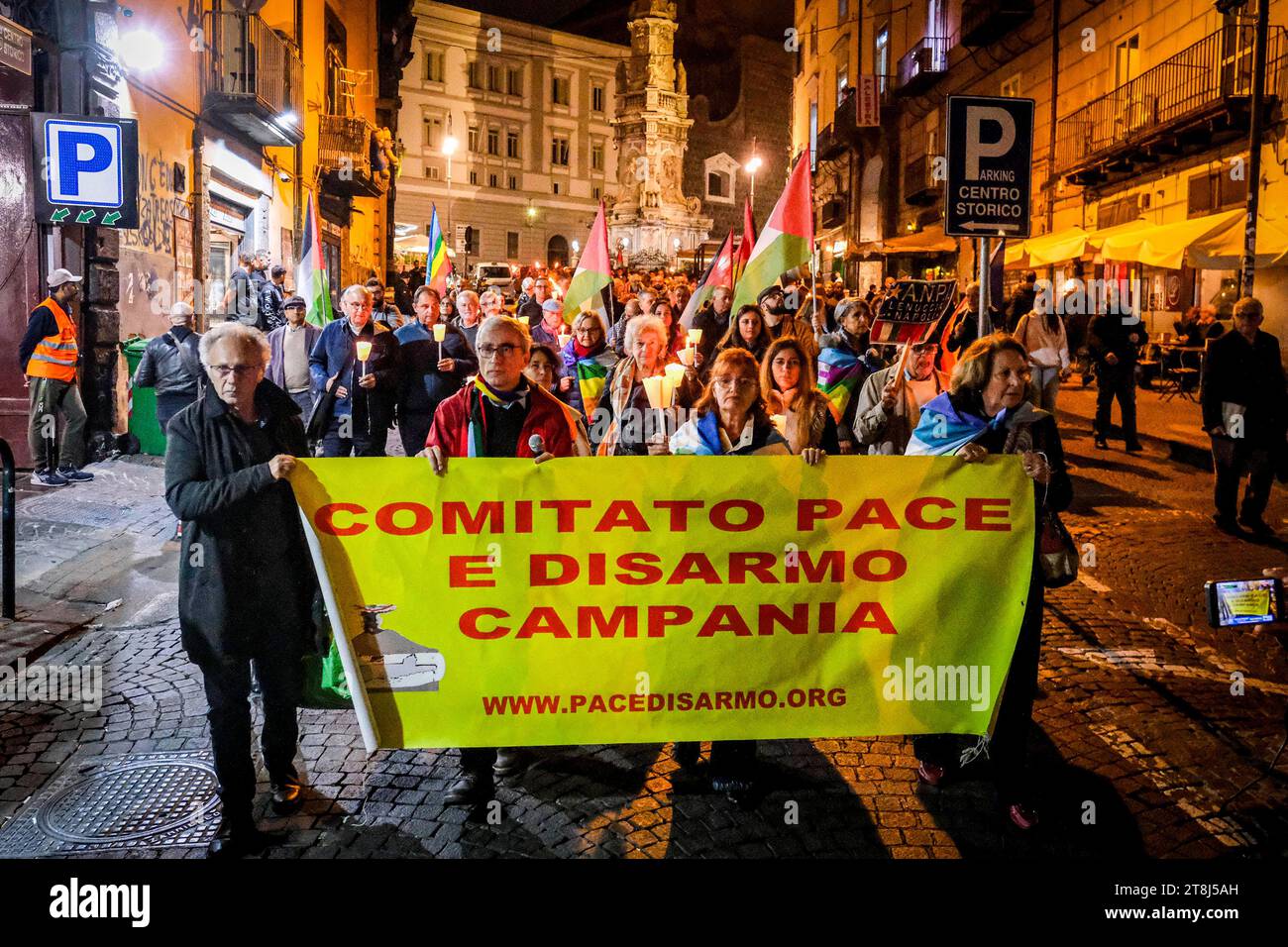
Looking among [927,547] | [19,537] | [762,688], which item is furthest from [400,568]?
[19,537]

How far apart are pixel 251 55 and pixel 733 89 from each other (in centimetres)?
7504

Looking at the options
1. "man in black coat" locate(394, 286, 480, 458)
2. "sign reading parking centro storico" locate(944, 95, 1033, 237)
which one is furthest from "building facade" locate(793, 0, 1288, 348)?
"man in black coat" locate(394, 286, 480, 458)

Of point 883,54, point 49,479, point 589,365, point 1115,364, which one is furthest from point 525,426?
point 883,54

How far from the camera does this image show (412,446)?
30.8 ft

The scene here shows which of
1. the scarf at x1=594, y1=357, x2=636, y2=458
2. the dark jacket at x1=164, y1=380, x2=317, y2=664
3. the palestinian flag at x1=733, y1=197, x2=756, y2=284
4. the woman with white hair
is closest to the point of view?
the dark jacket at x1=164, y1=380, x2=317, y2=664

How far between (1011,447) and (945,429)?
260 mm

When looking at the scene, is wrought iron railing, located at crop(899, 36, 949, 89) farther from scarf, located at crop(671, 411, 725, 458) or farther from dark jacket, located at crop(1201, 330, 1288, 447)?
scarf, located at crop(671, 411, 725, 458)

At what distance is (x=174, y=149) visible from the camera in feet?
49.8

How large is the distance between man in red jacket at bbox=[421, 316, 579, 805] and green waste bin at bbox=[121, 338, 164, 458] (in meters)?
9.78

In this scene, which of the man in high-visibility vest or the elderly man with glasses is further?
the man in high-visibility vest

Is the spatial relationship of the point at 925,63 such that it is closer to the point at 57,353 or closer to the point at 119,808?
the point at 57,353

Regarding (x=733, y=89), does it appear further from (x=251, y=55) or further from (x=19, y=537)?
(x=19, y=537)

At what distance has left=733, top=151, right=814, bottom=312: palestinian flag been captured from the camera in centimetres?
784

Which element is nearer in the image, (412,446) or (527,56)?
(412,446)
